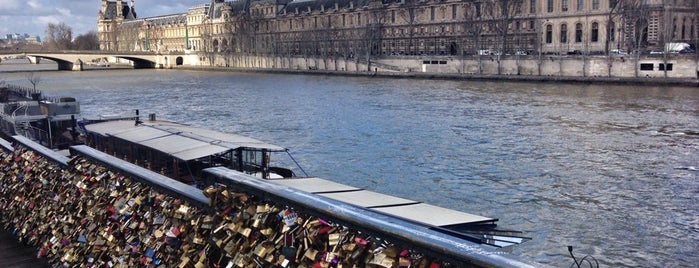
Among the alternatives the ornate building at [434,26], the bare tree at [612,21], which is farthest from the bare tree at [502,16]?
the bare tree at [612,21]

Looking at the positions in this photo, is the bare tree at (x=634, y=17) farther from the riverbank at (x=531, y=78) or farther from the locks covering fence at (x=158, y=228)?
Answer: the locks covering fence at (x=158, y=228)

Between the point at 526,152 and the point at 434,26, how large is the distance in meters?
48.3

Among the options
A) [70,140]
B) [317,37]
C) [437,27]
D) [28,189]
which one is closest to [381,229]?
[28,189]

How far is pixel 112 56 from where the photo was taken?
84.6 meters

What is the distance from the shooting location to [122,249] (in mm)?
4109

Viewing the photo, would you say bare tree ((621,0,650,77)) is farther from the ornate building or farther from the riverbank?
the riverbank

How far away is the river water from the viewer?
10470 millimetres

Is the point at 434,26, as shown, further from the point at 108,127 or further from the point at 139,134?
the point at 139,134

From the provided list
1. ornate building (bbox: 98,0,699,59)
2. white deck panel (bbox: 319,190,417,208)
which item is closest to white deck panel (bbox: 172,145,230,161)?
white deck panel (bbox: 319,190,417,208)

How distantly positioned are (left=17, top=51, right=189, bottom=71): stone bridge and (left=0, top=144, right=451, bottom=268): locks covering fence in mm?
73734

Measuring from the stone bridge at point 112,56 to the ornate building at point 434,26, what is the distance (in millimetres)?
4633

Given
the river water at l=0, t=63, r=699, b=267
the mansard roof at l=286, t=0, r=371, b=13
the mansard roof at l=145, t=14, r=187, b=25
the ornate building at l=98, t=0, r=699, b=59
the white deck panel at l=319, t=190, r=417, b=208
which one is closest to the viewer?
the white deck panel at l=319, t=190, r=417, b=208

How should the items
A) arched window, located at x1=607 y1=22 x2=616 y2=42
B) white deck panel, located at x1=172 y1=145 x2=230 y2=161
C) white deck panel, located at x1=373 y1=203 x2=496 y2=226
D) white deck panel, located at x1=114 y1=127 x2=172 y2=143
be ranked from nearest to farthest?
1. white deck panel, located at x1=373 y1=203 x2=496 y2=226
2. white deck panel, located at x1=172 y1=145 x2=230 y2=161
3. white deck panel, located at x1=114 y1=127 x2=172 y2=143
4. arched window, located at x1=607 y1=22 x2=616 y2=42

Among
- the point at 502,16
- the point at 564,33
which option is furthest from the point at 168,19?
the point at 564,33
